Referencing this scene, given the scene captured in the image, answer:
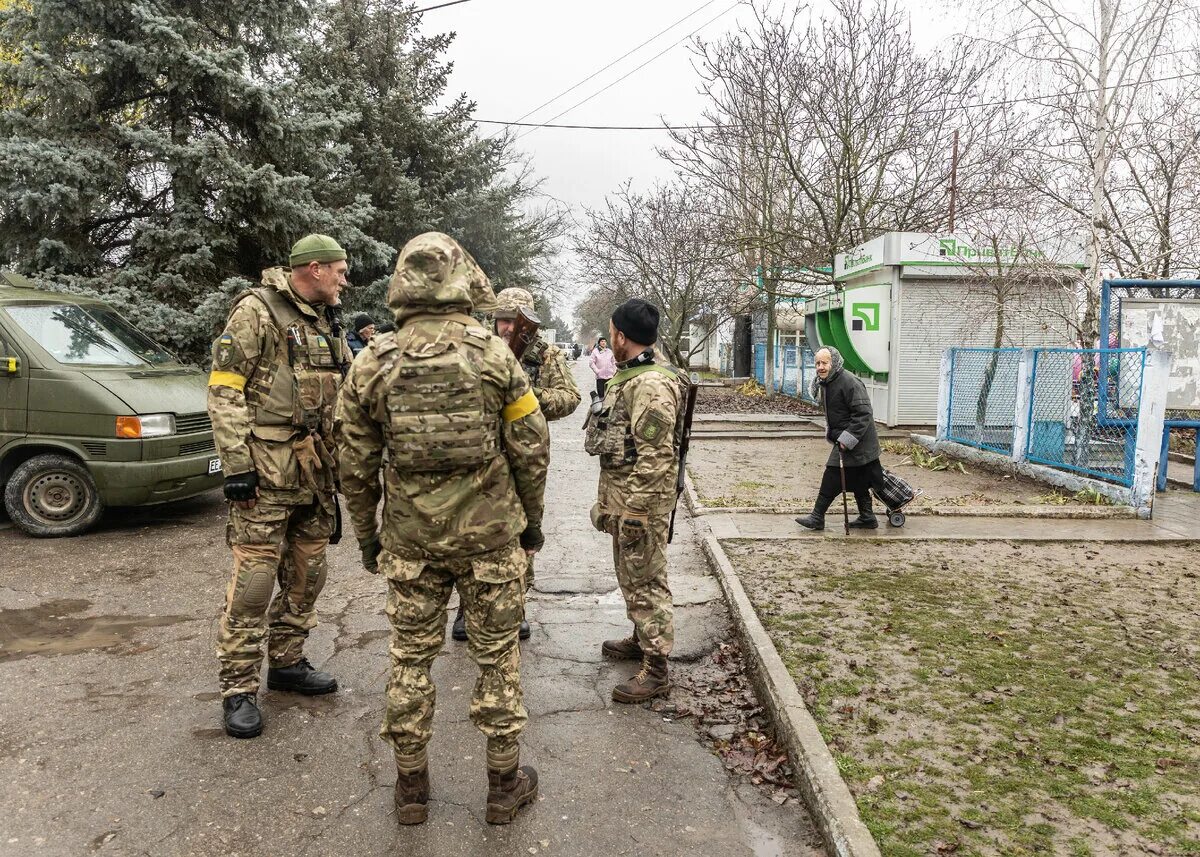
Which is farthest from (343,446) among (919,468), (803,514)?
(919,468)

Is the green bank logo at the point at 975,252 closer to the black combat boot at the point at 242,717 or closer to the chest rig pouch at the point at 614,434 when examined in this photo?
the chest rig pouch at the point at 614,434

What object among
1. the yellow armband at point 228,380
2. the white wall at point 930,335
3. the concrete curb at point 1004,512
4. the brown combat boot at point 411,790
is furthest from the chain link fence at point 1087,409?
the yellow armband at point 228,380

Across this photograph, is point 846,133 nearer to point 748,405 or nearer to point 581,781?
point 748,405

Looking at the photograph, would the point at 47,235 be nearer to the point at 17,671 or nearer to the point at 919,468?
the point at 17,671

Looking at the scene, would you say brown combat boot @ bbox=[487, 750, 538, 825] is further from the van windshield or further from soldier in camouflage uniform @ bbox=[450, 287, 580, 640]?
the van windshield

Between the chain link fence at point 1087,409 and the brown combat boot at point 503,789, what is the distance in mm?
7587

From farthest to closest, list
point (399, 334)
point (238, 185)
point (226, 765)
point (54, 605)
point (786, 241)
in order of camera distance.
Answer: point (786, 241) → point (238, 185) → point (54, 605) → point (226, 765) → point (399, 334)

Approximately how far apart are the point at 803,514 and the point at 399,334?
5843mm

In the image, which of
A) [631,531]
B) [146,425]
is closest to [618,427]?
[631,531]

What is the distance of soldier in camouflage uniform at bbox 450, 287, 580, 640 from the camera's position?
14.8ft

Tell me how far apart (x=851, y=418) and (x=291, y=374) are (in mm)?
4958

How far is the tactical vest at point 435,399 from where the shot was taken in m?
2.71

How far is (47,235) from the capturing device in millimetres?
10297

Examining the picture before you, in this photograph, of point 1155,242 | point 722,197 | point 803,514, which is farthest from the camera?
point 722,197
